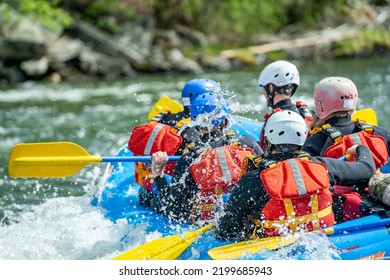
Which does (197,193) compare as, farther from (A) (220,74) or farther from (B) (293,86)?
(A) (220,74)

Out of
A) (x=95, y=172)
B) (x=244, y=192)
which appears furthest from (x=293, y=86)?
(x=95, y=172)

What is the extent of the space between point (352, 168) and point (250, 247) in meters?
0.79

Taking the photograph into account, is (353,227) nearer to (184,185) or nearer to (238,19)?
(184,185)

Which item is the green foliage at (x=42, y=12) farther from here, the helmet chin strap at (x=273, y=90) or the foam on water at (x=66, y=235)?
the helmet chin strap at (x=273, y=90)

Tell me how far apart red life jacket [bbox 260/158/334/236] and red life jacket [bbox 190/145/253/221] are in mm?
531

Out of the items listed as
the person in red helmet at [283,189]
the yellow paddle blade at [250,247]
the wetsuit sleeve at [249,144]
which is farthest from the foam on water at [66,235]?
the person in red helmet at [283,189]

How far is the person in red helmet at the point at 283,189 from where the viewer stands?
3.79 metres

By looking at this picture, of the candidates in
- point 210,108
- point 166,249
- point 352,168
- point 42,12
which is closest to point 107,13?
point 42,12

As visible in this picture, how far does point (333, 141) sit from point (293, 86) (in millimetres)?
884

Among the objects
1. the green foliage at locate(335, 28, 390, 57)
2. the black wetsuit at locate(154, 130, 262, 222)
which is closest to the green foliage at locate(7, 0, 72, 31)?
the green foliage at locate(335, 28, 390, 57)

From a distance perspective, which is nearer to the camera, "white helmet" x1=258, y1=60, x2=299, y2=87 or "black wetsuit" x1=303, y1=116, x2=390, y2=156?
"black wetsuit" x1=303, y1=116, x2=390, y2=156

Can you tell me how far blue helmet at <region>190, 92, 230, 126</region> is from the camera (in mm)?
4555

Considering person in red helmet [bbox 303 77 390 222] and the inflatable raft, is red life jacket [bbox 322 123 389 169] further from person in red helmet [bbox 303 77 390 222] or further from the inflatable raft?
the inflatable raft

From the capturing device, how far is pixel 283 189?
3775 millimetres
